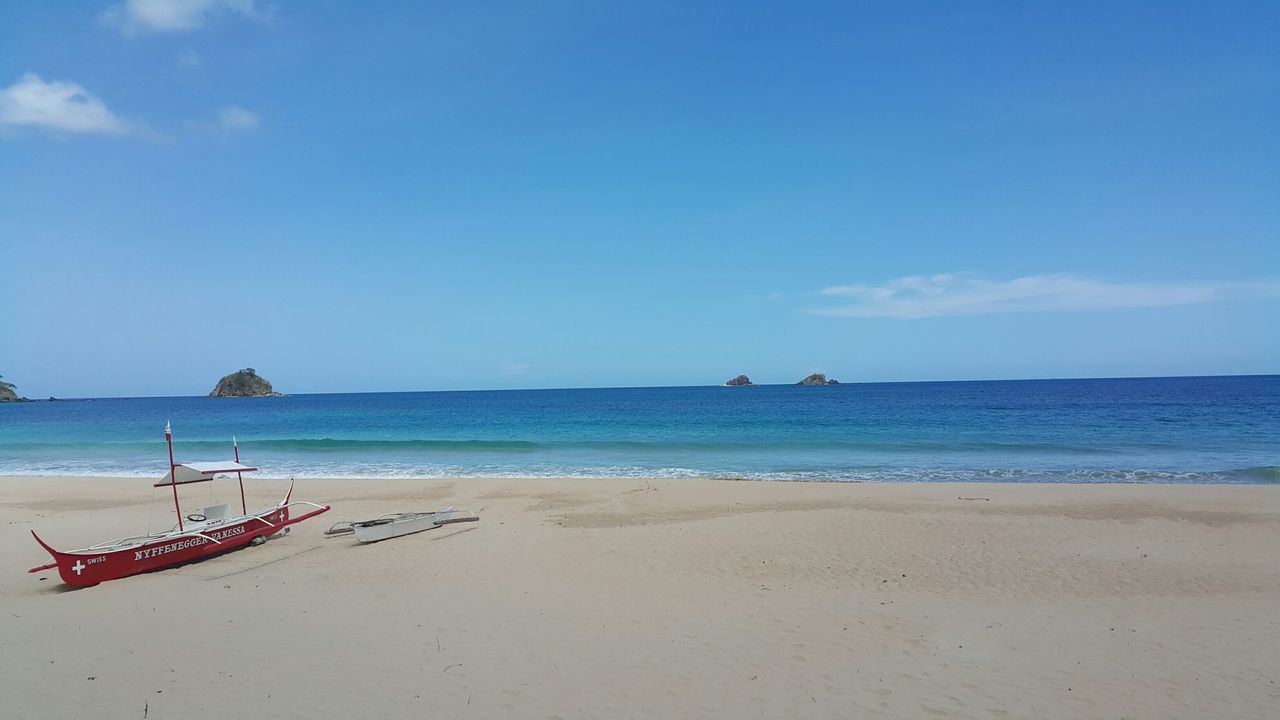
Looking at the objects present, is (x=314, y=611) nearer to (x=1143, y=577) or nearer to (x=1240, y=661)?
(x=1240, y=661)

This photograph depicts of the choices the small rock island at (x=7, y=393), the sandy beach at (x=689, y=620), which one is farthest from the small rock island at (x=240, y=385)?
the sandy beach at (x=689, y=620)

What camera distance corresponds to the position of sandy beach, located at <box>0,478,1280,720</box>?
6031mm

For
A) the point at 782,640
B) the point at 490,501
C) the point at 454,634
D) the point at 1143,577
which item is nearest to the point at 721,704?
the point at 782,640

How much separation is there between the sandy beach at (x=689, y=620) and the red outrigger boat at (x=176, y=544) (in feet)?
1.13

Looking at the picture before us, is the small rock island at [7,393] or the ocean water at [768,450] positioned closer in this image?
the ocean water at [768,450]

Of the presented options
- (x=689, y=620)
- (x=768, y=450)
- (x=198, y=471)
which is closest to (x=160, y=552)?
(x=198, y=471)

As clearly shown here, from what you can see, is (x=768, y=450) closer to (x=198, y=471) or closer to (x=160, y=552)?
(x=198, y=471)

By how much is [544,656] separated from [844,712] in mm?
3086

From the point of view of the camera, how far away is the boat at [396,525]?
12.5 metres

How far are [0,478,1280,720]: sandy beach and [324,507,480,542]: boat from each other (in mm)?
357

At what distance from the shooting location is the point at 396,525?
1285cm

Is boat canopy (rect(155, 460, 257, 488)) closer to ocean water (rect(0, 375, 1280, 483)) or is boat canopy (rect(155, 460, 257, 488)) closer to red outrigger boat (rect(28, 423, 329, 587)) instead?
red outrigger boat (rect(28, 423, 329, 587))

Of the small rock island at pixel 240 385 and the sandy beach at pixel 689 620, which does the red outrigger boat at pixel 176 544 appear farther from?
the small rock island at pixel 240 385

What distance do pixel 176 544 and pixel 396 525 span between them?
11.7ft
